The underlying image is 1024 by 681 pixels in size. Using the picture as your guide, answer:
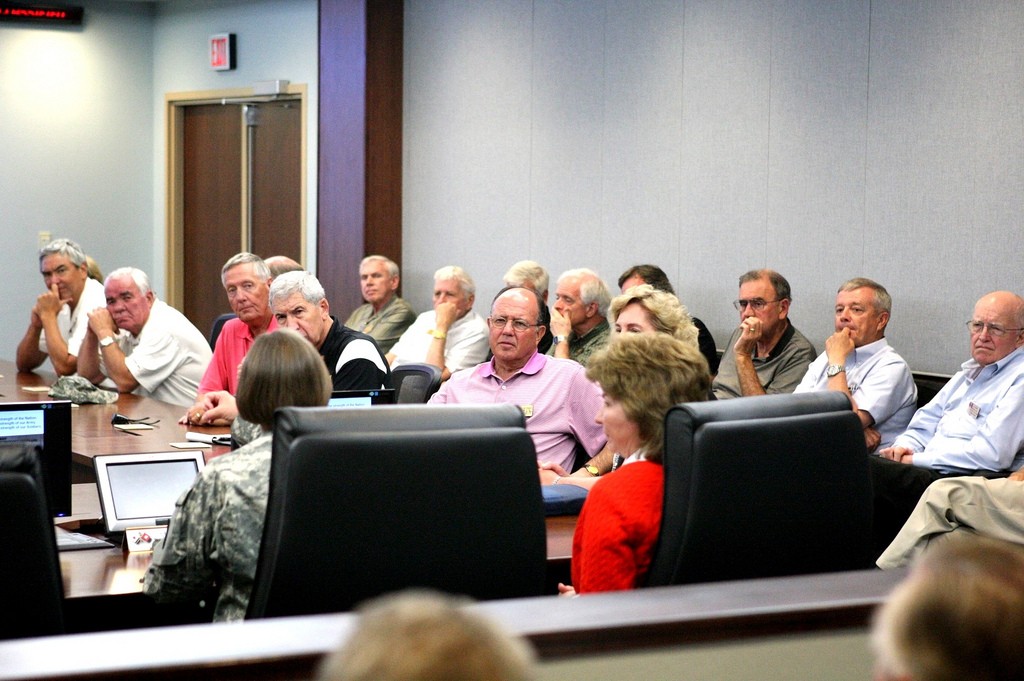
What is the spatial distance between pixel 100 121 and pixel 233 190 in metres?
1.25

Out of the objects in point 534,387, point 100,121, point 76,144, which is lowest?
point 534,387

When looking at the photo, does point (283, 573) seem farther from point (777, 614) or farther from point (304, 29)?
point (304, 29)

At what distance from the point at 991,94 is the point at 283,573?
4052mm

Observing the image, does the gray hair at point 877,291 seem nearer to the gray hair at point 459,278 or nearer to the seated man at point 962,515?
the seated man at point 962,515

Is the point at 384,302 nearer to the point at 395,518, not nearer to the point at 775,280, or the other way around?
the point at 775,280

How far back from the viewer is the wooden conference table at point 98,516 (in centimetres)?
248

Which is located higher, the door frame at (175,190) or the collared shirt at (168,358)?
the door frame at (175,190)

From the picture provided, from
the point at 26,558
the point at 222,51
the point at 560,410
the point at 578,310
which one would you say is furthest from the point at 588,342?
the point at 222,51

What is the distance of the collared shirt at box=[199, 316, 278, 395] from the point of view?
15.4ft

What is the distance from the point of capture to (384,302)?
766cm

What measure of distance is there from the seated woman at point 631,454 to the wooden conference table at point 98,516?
0.31m

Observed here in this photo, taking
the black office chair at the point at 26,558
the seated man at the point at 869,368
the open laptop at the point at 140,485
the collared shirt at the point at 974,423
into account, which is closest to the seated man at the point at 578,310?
the seated man at the point at 869,368

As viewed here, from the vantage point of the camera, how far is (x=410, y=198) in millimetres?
8203

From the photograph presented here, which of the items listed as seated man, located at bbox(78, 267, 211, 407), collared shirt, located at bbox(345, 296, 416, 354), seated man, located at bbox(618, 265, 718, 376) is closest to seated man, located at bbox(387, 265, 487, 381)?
collared shirt, located at bbox(345, 296, 416, 354)
